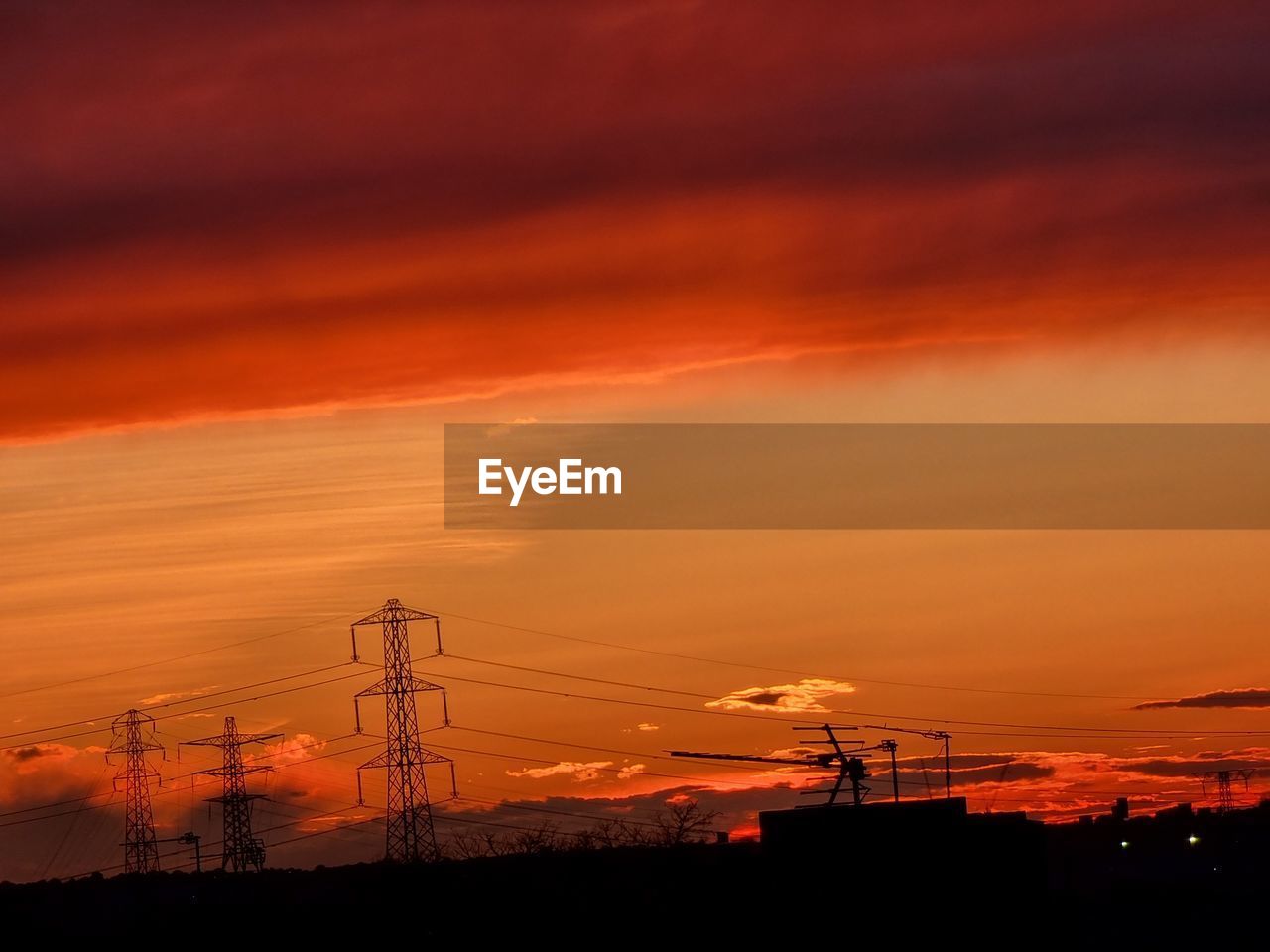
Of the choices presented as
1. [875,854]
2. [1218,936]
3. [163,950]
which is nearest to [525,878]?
[163,950]

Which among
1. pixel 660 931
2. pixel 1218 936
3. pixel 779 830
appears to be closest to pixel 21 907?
pixel 660 931

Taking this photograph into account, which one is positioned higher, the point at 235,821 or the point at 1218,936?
the point at 235,821

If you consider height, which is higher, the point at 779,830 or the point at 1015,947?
the point at 779,830

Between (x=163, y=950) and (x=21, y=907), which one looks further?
(x=21, y=907)

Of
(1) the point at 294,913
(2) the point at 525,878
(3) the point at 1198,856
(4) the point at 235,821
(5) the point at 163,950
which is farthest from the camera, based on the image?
(3) the point at 1198,856

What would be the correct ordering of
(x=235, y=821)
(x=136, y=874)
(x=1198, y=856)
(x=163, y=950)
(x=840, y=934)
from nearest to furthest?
(x=840, y=934), (x=163, y=950), (x=235, y=821), (x=136, y=874), (x=1198, y=856)

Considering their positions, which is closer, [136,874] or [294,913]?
[294,913]

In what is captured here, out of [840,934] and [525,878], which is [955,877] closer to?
[840,934]

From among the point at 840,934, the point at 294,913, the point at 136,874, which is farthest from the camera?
the point at 136,874

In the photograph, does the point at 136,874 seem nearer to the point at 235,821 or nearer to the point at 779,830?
the point at 235,821
